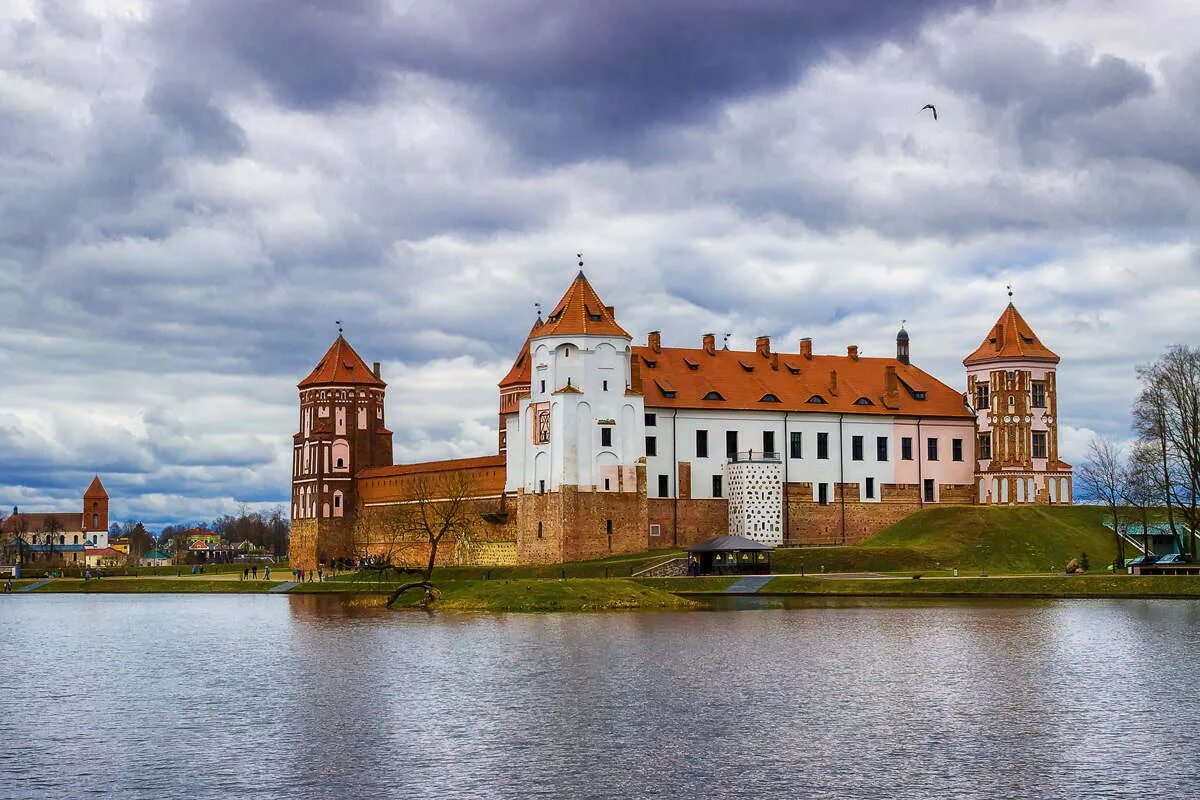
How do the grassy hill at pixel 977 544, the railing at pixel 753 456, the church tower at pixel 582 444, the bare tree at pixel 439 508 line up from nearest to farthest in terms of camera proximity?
the grassy hill at pixel 977 544
the church tower at pixel 582 444
the railing at pixel 753 456
the bare tree at pixel 439 508

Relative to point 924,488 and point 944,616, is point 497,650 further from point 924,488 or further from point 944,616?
point 924,488

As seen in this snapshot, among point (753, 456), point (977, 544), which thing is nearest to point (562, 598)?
point (753, 456)

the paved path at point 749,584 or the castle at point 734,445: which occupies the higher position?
the castle at point 734,445

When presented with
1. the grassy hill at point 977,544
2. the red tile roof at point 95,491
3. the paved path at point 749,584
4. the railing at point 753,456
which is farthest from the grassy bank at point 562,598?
the red tile roof at point 95,491

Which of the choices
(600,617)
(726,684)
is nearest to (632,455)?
(600,617)

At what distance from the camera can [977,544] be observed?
256 feet

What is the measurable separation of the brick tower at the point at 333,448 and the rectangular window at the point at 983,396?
40650 millimetres

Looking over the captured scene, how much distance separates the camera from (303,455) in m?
104

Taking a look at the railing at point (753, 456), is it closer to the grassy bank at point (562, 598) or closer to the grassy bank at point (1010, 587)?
the grassy bank at point (1010, 587)

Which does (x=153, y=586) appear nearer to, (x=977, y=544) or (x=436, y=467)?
(x=436, y=467)

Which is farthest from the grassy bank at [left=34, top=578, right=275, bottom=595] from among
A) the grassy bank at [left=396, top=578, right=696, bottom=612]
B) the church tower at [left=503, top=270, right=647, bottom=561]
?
the grassy bank at [left=396, top=578, right=696, bottom=612]

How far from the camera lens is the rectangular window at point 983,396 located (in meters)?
88.2

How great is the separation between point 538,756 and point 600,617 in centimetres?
2937

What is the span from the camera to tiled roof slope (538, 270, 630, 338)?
3148 inches
